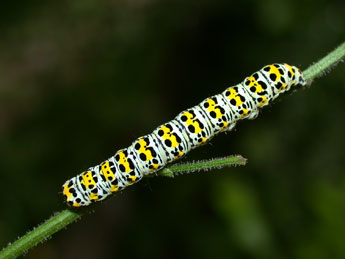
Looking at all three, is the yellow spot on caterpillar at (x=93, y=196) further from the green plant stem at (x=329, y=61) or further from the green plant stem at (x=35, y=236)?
the green plant stem at (x=329, y=61)

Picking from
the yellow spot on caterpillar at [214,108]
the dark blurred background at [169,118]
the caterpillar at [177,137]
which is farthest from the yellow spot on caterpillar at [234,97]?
the dark blurred background at [169,118]

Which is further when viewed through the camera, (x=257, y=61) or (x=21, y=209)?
(x=257, y=61)

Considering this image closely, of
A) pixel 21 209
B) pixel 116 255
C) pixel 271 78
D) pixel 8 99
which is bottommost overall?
pixel 116 255

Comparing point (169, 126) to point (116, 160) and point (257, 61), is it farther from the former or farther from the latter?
point (257, 61)

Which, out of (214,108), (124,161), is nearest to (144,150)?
(124,161)

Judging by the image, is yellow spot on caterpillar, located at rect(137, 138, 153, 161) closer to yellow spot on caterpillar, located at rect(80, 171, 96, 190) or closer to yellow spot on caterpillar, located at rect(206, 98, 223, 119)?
yellow spot on caterpillar, located at rect(80, 171, 96, 190)

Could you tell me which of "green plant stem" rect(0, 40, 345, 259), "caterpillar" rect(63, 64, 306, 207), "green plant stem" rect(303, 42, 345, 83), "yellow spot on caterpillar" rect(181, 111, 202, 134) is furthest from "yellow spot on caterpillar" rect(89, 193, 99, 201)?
"green plant stem" rect(303, 42, 345, 83)

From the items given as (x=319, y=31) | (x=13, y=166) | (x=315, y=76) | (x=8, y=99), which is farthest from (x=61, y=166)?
(x=315, y=76)
